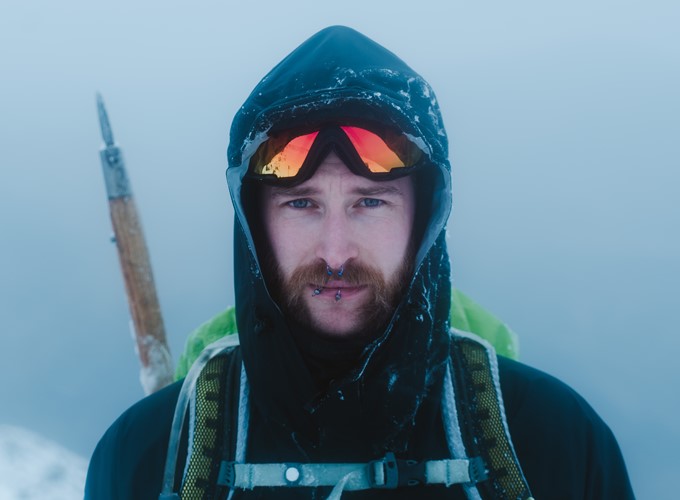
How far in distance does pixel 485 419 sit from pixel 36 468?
5.62 meters

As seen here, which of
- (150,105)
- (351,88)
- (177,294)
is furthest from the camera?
(150,105)

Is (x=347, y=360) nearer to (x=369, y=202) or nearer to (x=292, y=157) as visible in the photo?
(x=369, y=202)

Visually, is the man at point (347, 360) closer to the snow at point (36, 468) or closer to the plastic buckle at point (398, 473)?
the plastic buckle at point (398, 473)

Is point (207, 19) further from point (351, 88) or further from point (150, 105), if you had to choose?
point (351, 88)

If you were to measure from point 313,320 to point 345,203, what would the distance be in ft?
1.18

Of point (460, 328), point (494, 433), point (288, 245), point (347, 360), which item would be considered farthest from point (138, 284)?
point (494, 433)

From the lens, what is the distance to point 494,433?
1.34 meters

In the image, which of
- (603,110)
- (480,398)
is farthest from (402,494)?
(603,110)

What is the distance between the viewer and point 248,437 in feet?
4.55

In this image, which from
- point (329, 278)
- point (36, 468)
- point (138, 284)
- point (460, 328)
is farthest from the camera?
point (36, 468)

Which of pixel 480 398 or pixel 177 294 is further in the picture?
pixel 177 294

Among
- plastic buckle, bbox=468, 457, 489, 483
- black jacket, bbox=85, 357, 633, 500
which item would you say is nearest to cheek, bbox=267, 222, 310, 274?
black jacket, bbox=85, 357, 633, 500

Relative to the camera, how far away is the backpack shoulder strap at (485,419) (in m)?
1.28

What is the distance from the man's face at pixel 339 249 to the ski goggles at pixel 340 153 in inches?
1.4
